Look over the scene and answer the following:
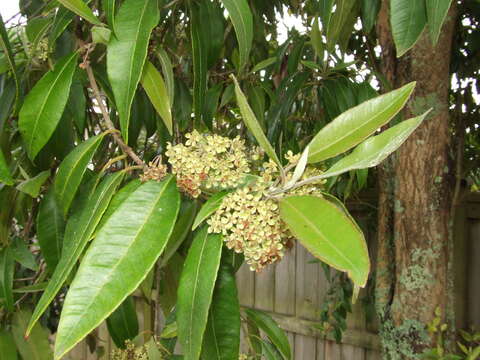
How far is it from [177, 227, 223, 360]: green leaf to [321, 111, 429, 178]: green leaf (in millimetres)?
199

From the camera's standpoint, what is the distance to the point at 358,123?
642 mm

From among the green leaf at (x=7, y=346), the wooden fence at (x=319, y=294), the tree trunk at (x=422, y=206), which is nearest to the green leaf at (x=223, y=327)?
the green leaf at (x=7, y=346)

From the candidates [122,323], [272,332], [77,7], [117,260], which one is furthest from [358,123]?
[122,323]

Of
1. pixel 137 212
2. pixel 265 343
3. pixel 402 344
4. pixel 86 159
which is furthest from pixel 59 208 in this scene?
pixel 402 344

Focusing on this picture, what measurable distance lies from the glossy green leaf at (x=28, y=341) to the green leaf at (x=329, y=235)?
944 millimetres

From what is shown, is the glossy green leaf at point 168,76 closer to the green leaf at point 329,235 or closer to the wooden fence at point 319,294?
the green leaf at point 329,235

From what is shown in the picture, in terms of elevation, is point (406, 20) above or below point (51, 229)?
above

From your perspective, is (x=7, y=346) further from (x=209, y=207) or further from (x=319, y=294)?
(x=319, y=294)

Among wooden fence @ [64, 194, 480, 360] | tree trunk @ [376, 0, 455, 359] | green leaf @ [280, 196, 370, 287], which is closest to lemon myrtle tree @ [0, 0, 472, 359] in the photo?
green leaf @ [280, 196, 370, 287]

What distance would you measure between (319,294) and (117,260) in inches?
89.7

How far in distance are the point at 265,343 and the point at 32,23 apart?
0.88 meters

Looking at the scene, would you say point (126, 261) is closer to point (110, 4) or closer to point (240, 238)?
point (240, 238)

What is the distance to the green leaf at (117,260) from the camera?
555 mm

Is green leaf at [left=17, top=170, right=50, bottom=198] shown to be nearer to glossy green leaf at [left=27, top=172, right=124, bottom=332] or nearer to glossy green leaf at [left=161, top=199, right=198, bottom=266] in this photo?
glossy green leaf at [left=27, top=172, right=124, bottom=332]
